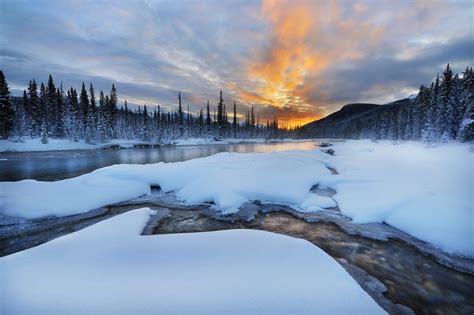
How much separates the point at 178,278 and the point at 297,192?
6.94 meters

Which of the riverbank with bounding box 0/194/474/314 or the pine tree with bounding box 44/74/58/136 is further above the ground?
the pine tree with bounding box 44/74/58/136

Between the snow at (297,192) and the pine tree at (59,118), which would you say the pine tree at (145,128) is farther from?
the snow at (297,192)

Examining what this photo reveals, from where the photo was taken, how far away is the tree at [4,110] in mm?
35625

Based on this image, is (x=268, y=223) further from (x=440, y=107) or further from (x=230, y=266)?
(x=440, y=107)

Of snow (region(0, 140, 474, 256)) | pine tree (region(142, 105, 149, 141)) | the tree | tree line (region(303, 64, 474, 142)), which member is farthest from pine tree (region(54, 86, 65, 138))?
tree line (region(303, 64, 474, 142))

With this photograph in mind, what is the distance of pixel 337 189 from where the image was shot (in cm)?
973

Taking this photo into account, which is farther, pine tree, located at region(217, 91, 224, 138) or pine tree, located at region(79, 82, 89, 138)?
pine tree, located at region(217, 91, 224, 138)

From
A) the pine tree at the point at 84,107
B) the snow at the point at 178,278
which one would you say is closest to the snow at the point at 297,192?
the snow at the point at 178,278

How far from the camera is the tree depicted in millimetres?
35625

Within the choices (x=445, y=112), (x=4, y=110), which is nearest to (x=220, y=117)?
(x=4, y=110)

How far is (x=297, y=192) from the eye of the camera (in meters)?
9.20

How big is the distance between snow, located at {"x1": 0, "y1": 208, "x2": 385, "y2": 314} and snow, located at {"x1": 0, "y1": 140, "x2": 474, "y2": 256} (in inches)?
144

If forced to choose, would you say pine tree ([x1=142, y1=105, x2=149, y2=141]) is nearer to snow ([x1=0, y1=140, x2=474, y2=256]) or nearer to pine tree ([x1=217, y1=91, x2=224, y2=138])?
pine tree ([x1=217, y1=91, x2=224, y2=138])

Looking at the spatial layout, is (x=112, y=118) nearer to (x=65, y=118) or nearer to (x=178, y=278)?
(x=65, y=118)
